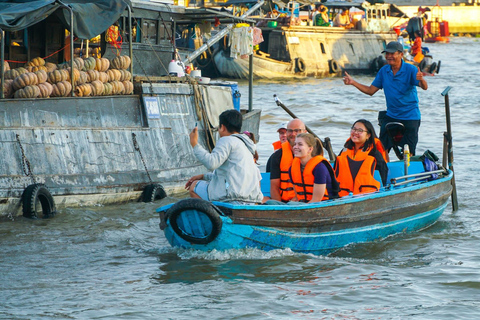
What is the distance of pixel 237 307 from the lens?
680 centimetres

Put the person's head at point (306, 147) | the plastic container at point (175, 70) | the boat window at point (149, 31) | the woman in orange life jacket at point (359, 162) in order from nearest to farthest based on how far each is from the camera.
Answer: the person's head at point (306, 147), the woman in orange life jacket at point (359, 162), the plastic container at point (175, 70), the boat window at point (149, 31)

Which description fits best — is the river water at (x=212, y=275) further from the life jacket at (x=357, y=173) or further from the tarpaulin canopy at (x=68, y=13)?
the tarpaulin canopy at (x=68, y=13)

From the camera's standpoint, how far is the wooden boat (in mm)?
7668

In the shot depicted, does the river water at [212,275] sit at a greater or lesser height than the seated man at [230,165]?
lesser

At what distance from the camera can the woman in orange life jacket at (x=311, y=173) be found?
8.09 meters

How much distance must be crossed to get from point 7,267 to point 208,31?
10.3m

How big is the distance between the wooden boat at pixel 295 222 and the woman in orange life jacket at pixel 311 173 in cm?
19

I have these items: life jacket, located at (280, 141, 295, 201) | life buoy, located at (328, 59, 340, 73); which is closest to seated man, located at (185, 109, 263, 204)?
life jacket, located at (280, 141, 295, 201)

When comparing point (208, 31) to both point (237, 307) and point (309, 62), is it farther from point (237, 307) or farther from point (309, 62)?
point (309, 62)

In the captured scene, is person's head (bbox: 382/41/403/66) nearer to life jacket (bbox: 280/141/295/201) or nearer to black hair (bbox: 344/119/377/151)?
black hair (bbox: 344/119/377/151)

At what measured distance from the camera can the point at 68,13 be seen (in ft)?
35.5

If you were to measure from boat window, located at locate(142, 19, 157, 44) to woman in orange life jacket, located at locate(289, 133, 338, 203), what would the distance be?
24.6ft

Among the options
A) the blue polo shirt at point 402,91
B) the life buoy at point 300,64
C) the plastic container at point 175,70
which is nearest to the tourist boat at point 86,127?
the plastic container at point 175,70

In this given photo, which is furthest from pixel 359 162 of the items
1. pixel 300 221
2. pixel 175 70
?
pixel 175 70
